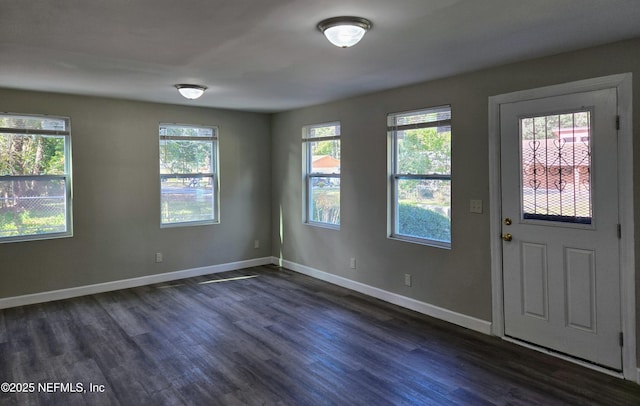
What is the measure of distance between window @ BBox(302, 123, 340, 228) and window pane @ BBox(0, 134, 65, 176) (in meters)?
3.06

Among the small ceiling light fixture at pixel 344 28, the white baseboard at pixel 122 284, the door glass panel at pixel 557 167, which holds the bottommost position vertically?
the white baseboard at pixel 122 284

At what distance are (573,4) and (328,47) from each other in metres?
1.54

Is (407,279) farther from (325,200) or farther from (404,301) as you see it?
(325,200)

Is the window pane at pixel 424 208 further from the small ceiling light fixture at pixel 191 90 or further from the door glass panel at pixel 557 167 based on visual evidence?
the small ceiling light fixture at pixel 191 90

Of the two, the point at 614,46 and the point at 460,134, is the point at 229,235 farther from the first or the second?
the point at 614,46

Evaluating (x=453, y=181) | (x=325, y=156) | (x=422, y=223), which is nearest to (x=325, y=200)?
(x=325, y=156)

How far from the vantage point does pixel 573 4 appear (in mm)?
2268

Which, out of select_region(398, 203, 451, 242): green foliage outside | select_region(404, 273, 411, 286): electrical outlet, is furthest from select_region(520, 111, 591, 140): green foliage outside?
select_region(404, 273, 411, 286): electrical outlet

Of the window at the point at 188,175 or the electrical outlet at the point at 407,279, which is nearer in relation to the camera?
the electrical outlet at the point at 407,279

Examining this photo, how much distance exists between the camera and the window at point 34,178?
179 inches

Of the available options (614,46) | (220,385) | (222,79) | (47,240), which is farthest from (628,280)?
(47,240)

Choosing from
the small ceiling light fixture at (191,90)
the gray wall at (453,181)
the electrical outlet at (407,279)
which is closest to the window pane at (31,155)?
the small ceiling light fixture at (191,90)

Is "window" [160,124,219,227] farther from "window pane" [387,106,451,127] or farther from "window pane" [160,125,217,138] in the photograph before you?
"window pane" [387,106,451,127]

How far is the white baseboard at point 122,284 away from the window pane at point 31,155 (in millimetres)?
1390
